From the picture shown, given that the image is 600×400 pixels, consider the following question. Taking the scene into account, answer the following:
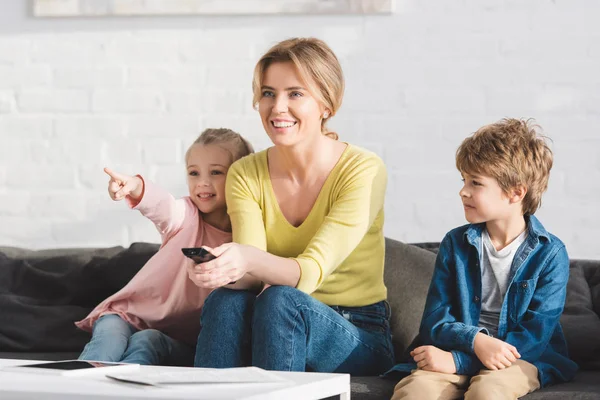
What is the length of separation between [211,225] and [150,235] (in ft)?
2.22

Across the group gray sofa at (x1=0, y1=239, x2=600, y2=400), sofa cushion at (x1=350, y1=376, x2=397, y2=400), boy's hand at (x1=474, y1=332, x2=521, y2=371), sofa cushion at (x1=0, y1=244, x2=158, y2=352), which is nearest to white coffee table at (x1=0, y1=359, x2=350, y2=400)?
sofa cushion at (x1=350, y1=376, x2=397, y2=400)

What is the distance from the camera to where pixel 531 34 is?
10.2 ft

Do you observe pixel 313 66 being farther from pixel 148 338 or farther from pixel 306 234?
pixel 148 338

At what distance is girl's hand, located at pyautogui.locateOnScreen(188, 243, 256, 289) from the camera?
6.57ft

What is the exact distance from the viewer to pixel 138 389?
145 centimetres

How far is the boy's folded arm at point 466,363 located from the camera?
218cm

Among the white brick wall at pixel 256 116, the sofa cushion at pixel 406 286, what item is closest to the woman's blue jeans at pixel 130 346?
the sofa cushion at pixel 406 286

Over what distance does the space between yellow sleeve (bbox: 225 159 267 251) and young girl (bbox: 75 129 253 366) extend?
12cm

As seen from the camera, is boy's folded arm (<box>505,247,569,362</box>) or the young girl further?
the young girl

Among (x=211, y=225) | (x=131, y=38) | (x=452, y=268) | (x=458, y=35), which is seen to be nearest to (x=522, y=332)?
(x=452, y=268)

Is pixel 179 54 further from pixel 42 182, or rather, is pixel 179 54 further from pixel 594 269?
pixel 594 269

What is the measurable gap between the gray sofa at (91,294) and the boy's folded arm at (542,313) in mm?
231

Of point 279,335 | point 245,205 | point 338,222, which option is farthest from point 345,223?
point 279,335

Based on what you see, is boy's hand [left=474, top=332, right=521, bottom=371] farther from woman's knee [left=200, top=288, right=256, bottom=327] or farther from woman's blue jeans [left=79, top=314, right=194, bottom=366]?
woman's blue jeans [left=79, top=314, right=194, bottom=366]
